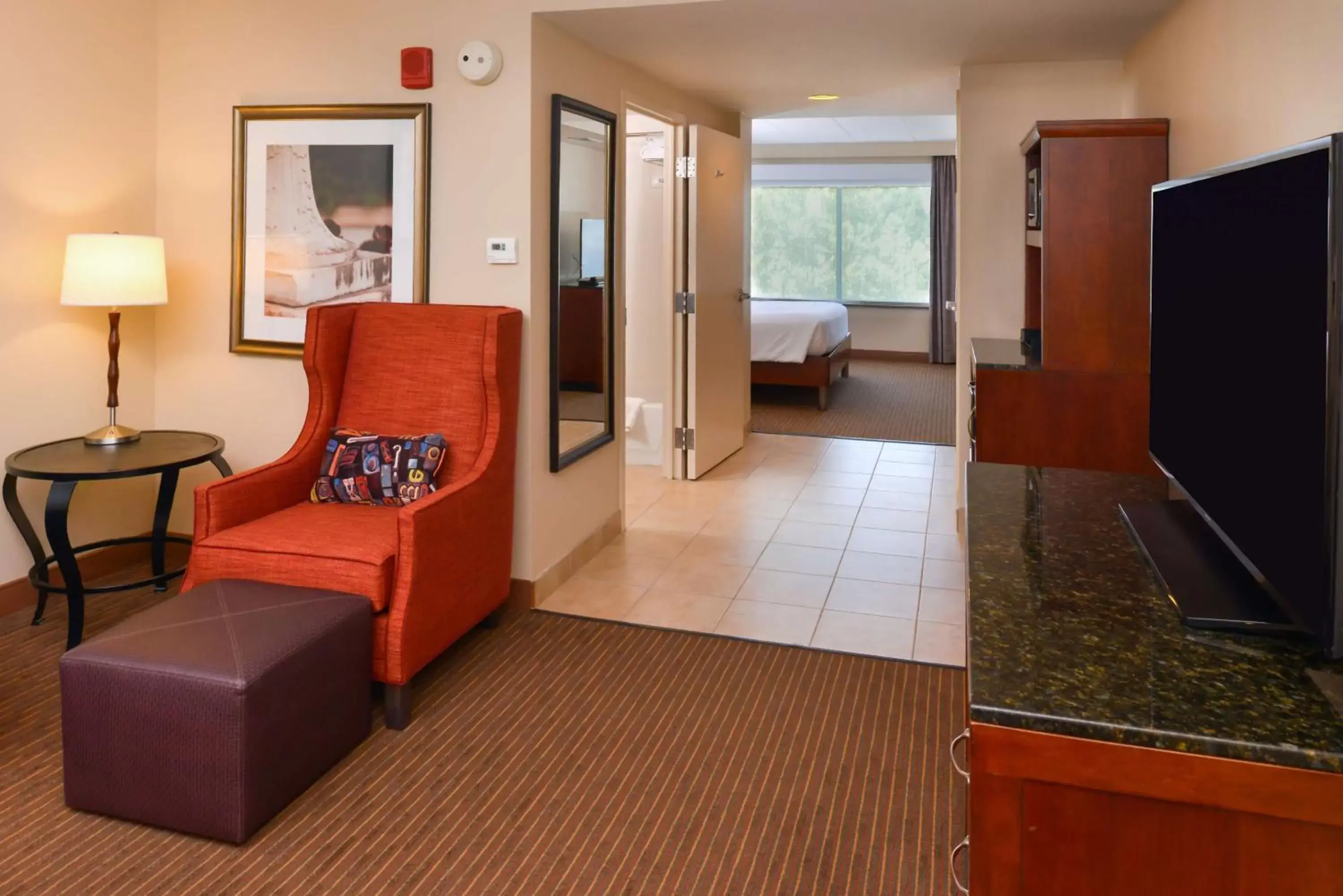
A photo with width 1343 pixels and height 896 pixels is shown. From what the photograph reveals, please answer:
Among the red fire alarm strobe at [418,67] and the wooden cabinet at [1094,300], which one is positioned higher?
the red fire alarm strobe at [418,67]

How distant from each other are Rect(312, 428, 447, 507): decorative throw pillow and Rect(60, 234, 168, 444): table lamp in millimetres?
855

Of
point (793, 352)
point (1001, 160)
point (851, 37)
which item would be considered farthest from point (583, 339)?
point (793, 352)

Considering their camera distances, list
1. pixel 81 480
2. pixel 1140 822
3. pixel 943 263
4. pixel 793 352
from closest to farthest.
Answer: pixel 1140 822
pixel 81 480
pixel 793 352
pixel 943 263

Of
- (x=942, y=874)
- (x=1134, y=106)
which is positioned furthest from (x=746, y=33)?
(x=942, y=874)

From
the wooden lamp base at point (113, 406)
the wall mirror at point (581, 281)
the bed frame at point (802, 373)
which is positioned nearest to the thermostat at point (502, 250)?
the wall mirror at point (581, 281)

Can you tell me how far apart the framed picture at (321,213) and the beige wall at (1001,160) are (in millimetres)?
2366

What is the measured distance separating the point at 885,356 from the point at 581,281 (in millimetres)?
8340

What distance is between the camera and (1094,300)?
11.4 ft

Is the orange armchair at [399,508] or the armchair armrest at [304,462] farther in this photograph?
the armchair armrest at [304,462]

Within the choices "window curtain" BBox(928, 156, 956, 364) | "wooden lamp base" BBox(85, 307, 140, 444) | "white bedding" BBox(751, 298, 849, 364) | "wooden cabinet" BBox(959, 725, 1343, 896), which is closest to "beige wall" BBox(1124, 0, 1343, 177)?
"wooden cabinet" BBox(959, 725, 1343, 896)

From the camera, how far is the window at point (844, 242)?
11.7 metres

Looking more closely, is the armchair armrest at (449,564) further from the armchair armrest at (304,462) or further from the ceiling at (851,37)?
the ceiling at (851,37)

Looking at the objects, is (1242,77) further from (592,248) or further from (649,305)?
(649,305)

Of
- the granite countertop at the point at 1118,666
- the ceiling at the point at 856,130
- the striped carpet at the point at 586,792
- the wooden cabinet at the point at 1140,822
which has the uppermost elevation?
the ceiling at the point at 856,130
